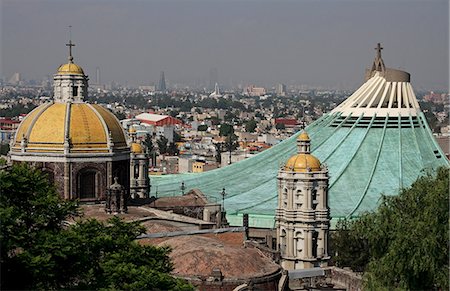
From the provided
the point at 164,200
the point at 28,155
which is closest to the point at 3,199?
the point at 28,155

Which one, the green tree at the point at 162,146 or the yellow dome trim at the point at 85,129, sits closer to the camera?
the yellow dome trim at the point at 85,129

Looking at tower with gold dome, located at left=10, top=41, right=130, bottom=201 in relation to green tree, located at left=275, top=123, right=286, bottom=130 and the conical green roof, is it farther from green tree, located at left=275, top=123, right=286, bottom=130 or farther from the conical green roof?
green tree, located at left=275, top=123, right=286, bottom=130

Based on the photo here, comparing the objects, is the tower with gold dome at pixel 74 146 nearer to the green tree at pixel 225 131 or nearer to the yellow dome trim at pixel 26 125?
the yellow dome trim at pixel 26 125

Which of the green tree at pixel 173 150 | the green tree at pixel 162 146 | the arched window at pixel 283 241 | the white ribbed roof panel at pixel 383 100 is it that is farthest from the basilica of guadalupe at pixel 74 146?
the green tree at pixel 162 146

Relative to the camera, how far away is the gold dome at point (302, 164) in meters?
32.5

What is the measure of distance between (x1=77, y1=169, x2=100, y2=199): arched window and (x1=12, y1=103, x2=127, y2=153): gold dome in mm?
788

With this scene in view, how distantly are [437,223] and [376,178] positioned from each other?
976 inches

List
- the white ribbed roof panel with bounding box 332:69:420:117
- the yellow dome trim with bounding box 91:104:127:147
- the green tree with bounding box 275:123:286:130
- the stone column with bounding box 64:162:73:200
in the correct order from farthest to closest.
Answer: the green tree with bounding box 275:123:286:130 → the white ribbed roof panel with bounding box 332:69:420:117 → the yellow dome trim with bounding box 91:104:127:147 → the stone column with bounding box 64:162:73:200

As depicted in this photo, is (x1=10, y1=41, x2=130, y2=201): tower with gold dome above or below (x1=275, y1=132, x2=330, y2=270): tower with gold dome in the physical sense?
above

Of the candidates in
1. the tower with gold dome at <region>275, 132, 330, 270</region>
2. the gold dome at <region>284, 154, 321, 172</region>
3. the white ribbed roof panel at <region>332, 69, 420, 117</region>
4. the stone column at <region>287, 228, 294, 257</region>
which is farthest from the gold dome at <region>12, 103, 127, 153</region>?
the white ribbed roof panel at <region>332, 69, 420, 117</region>

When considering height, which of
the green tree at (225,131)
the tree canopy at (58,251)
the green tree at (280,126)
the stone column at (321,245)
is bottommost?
the stone column at (321,245)

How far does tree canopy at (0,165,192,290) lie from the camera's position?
684 inches

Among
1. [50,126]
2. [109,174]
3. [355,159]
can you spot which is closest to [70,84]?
[50,126]

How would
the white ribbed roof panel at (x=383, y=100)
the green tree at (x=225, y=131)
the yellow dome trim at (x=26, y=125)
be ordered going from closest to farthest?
the yellow dome trim at (x=26, y=125) < the white ribbed roof panel at (x=383, y=100) < the green tree at (x=225, y=131)
